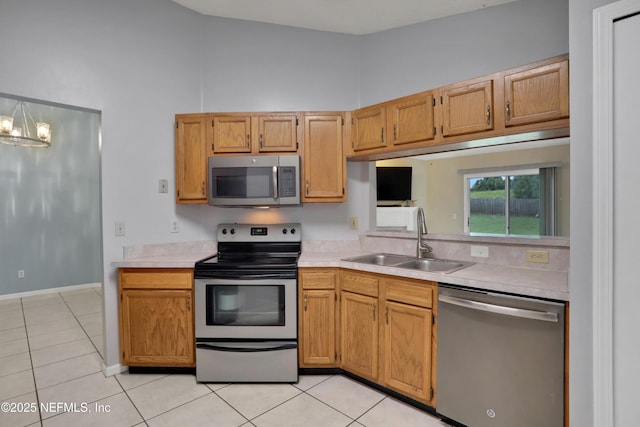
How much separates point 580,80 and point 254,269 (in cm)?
219

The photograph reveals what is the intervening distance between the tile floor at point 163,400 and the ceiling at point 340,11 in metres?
3.07

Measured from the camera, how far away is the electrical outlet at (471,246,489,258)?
224cm

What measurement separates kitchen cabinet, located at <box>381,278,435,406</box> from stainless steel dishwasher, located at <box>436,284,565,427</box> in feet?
0.25

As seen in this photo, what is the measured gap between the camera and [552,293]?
4.84ft

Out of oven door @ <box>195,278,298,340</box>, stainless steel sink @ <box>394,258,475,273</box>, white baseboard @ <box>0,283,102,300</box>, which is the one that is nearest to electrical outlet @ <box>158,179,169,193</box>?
oven door @ <box>195,278,298,340</box>

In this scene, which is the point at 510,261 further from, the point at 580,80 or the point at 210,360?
the point at 210,360

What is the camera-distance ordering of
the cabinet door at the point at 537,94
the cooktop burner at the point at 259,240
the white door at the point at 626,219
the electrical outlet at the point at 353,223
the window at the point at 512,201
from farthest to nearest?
the window at the point at 512,201 → the electrical outlet at the point at 353,223 → the cooktop burner at the point at 259,240 → the cabinet door at the point at 537,94 → the white door at the point at 626,219

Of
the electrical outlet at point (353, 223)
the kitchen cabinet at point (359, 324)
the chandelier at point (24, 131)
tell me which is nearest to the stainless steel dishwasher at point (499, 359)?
the kitchen cabinet at point (359, 324)

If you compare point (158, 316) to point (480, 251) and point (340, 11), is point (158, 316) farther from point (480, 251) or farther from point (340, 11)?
point (340, 11)

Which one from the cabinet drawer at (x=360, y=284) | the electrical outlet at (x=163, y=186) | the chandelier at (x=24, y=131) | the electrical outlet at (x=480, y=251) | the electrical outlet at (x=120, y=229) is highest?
the chandelier at (x=24, y=131)

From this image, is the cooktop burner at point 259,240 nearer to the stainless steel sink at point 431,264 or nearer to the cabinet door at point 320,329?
the cabinet door at point 320,329

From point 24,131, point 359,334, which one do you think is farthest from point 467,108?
point 24,131

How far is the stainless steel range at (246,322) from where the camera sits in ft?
7.57

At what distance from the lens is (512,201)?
5520 millimetres
